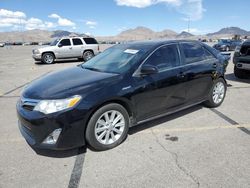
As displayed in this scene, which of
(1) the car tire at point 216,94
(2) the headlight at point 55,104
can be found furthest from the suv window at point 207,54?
(2) the headlight at point 55,104

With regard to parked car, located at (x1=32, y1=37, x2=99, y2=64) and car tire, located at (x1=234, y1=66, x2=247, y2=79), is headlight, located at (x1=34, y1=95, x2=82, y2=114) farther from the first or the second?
parked car, located at (x1=32, y1=37, x2=99, y2=64)

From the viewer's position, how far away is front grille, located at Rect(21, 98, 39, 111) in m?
3.35

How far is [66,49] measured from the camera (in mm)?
16234

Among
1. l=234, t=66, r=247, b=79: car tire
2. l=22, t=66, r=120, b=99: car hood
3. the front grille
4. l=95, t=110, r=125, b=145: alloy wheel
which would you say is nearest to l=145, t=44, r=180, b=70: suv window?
l=22, t=66, r=120, b=99: car hood

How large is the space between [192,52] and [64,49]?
41.7 ft

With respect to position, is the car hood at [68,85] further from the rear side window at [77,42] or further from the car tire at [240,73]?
the rear side window at [77,42]

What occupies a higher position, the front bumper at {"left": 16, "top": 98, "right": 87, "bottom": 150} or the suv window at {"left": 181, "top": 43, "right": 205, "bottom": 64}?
the suv window at {"left": 181, "top": 43, "right": 205, "bottom": 64}

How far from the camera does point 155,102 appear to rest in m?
4.14

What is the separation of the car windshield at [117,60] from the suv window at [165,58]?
0.67 feet

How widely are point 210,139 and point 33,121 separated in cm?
279

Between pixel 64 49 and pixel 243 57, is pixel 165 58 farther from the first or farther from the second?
pixel 64 49

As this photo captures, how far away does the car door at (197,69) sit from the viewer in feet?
15.4

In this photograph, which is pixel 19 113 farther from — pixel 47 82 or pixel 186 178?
pixel 186 178

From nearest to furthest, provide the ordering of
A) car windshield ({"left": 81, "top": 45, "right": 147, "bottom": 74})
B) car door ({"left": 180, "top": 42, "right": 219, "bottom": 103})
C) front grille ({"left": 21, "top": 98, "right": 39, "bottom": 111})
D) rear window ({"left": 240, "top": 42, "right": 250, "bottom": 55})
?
1. front grille ({"left": 21, "top": 98, "right": 39, "bottom": 111})
2. car windshield ({"left": 81, "top": 45, "right": 147, "bottom": 74})
3. car door ({"left": 180, "top": 42, "right": 219, "bottom": 103})
4. rear window ({"left": 240, "top": 42, "right": 250, "bottom": 55})
